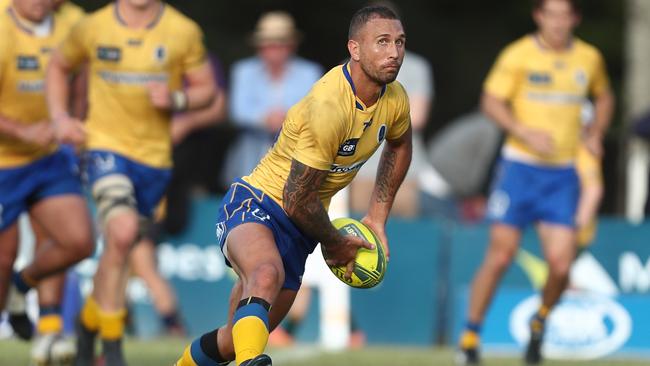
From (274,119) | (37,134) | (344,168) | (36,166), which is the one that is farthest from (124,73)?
(274,119)

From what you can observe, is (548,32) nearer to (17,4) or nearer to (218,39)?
(17,4)

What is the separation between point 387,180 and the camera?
8.83m

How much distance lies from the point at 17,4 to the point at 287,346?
16.2 ft

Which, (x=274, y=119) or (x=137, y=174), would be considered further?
(x=274, y=119)

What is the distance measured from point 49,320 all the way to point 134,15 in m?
2.17

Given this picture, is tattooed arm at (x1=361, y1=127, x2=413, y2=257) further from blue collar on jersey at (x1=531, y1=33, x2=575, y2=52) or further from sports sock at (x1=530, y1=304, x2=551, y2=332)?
blue collar on jersey at (x1=531, y1=33, x2=575, y2=52)

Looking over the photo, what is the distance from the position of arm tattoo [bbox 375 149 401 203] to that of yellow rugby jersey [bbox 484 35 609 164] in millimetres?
3997

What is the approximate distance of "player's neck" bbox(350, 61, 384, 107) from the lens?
26.9 feet

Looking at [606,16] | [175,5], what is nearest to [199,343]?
[175,5]

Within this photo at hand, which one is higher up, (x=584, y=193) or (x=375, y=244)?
(x=375, y=244)

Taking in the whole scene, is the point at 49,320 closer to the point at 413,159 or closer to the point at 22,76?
the point at 22,76

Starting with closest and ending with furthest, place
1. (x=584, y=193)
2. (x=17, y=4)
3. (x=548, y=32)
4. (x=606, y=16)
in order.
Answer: (x=17, y=4) < (x=548, y=32) < (x=584, y=193) < (x=606, y=16)

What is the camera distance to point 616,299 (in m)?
14.5

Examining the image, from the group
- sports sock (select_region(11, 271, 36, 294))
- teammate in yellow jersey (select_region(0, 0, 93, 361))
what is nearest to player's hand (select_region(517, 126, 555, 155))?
teammate in yellow jersey (select_region(0, 0, 93, 361))
